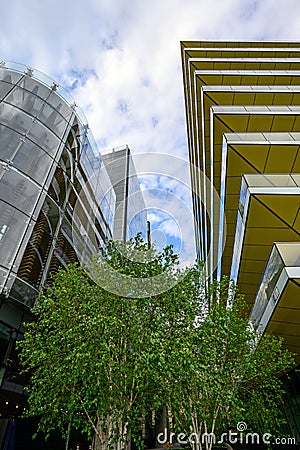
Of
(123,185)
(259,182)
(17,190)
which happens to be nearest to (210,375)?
(259,182)

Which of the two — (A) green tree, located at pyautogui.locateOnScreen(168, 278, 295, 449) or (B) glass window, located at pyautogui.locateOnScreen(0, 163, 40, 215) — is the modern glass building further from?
(A) green tree, located at pyautogui.locateOnScreen(168, 278, 295, 449)

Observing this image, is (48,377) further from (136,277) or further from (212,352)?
(212,352)

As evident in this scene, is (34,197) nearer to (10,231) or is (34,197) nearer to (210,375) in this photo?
(10,231)

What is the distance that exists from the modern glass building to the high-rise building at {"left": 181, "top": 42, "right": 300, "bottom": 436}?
339 inches

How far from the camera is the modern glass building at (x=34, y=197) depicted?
1199cm

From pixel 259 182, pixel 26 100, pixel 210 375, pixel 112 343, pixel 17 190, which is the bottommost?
pixel 210 375

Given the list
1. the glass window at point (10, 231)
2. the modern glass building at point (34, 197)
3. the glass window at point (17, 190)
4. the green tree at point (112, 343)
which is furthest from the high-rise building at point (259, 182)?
the glass window at point (10, 231)

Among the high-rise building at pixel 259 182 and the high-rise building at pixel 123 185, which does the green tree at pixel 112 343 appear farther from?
the high-rise building at pixel 123 185

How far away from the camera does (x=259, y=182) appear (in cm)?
1162

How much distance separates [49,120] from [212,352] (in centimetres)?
1540

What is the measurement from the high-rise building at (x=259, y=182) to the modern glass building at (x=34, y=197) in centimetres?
862

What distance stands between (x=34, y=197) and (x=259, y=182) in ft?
32.5

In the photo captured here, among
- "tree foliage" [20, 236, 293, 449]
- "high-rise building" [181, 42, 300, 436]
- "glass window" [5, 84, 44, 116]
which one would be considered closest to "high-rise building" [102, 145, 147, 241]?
"high-rise building" [181, 42, 300, 436]

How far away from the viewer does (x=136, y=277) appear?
1067 centimetres
